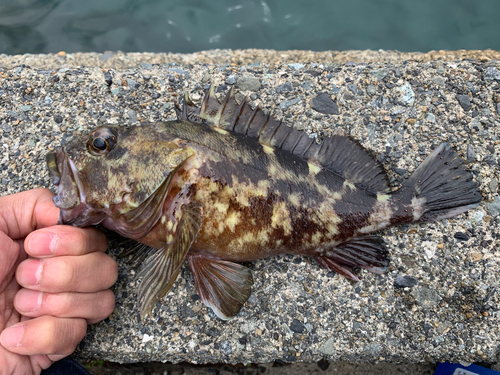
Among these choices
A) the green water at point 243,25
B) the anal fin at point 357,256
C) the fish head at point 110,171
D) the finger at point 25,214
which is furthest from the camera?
the green water at point 243,25

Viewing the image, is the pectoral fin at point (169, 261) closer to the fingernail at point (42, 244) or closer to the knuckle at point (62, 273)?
the knuckle at point (62, 273)

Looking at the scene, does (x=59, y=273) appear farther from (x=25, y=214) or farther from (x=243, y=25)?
(x=243, y=25)

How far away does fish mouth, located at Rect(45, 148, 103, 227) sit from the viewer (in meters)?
1.99

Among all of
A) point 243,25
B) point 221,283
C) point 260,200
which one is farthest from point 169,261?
point 243,25

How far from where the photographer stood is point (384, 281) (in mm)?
2600

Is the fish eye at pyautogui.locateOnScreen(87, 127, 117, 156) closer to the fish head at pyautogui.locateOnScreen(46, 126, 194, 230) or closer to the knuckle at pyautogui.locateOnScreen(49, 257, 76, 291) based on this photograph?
the fish head at pyautogui.locateOnScreen(46, 126, 194, 230)

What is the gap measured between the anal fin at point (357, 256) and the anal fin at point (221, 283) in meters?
0.56

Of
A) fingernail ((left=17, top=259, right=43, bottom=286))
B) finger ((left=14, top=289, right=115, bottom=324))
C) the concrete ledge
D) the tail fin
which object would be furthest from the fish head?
the tail fin

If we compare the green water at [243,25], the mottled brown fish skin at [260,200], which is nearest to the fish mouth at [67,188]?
the mottled brown fish skin at [260,200]

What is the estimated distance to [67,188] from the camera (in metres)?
1.99

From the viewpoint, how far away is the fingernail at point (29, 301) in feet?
6.77

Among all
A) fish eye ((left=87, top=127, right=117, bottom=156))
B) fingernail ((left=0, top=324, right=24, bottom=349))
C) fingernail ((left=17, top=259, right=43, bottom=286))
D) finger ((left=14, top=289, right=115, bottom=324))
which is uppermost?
fish eye ((left=87, top=127, right=117, bottom=156))

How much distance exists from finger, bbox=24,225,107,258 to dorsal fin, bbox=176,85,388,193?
94 centimetres

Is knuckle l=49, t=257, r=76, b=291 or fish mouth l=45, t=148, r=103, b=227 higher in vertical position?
fish mouth l=45, t=148, r=103, b=227
